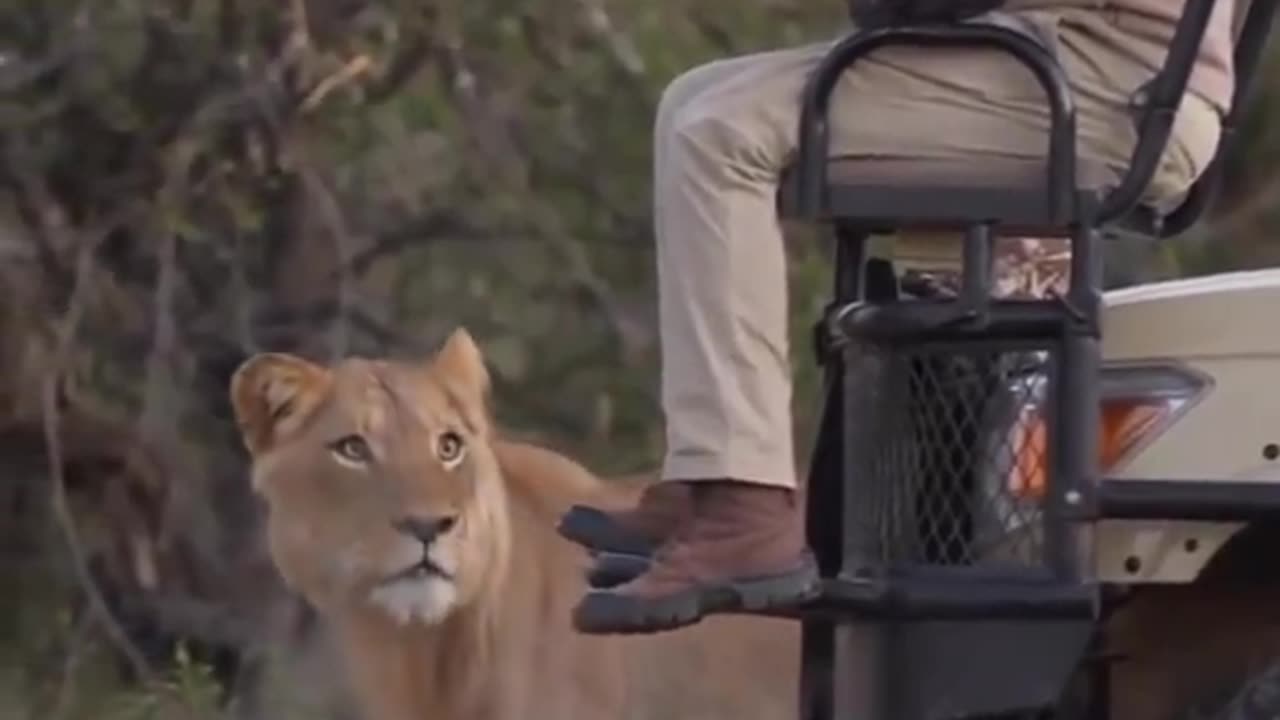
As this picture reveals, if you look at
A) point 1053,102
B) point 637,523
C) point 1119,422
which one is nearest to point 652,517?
point 637,523

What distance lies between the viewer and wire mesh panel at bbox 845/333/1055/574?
4152 mm

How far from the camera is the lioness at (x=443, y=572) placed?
7.10 m

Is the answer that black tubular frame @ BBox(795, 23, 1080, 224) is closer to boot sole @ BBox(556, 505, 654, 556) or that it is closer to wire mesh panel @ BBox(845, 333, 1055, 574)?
wire mesh panel @ BBox(845, 333, 1055, 574)

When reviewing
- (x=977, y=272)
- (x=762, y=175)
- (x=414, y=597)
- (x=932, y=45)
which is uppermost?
(x=932, y=45)

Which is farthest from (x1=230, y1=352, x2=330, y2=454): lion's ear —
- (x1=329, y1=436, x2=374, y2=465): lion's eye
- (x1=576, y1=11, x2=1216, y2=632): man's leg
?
(x1=576, y1=11, x2=1216, y2=632): man's leg

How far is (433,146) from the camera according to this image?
999 cm

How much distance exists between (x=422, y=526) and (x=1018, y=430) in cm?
303

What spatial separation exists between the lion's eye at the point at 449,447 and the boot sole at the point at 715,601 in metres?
3.06

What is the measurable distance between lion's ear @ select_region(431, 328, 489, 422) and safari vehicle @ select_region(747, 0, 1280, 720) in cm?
314

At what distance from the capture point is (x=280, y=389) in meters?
7.29

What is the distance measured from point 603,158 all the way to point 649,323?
1.72 feet

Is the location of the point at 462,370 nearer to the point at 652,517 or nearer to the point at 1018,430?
the point at 652,517

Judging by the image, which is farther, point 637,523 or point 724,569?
point 637,523

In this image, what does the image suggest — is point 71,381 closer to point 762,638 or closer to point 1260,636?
point 762,638
